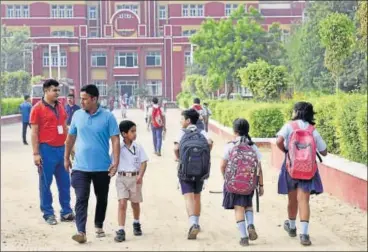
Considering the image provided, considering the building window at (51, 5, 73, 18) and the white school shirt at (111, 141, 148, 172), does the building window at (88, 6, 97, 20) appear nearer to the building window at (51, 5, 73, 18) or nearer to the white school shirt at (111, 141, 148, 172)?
the building window at (51, 5, 73, 18)

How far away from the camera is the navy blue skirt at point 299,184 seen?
658 centimetres

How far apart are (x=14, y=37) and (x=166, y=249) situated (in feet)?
162

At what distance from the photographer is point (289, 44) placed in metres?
45.8

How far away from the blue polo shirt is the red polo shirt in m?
0.81

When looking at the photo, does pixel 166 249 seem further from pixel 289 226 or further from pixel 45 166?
pixel 45 166

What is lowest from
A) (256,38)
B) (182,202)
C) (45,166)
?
(182,202)

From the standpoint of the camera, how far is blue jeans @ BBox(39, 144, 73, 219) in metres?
7.45

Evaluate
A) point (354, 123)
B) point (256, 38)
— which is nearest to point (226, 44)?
point (256, 38)

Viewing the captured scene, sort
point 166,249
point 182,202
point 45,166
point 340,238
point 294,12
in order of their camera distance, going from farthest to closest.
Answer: point 294,12 < point 182,202 < point 45,166 < point 340,238 < point 166,249

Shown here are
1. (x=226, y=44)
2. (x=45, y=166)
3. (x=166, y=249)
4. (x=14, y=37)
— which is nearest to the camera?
(x=166, y=249)

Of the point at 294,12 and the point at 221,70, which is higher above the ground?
the point at 294,12

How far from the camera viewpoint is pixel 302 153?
646cm

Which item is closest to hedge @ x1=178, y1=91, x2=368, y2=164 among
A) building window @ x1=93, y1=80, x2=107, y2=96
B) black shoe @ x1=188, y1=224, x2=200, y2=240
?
black shoe @ x1=188, y1=224, x2=200, y2=240

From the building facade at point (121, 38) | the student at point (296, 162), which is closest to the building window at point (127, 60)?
the building facade at point (121, 38)
